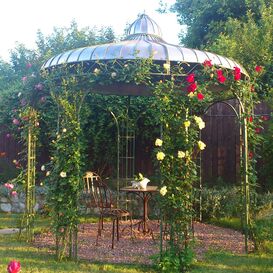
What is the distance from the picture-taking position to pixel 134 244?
5.89 m

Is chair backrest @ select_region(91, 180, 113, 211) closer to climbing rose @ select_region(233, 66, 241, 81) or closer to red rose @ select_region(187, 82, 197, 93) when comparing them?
red rose @ select_region(187, 82, 197, 93)

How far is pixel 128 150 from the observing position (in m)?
9.59

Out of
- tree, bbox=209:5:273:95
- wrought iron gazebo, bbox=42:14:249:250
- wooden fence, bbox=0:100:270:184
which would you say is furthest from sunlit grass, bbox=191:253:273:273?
tree, bbox=209:5:273:95

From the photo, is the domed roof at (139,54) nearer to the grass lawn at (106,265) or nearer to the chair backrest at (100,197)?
the chair backrest at (100,197)

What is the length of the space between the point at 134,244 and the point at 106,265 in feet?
4.30

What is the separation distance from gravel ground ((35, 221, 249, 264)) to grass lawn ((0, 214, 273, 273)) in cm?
25

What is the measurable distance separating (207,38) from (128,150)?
6.84 m

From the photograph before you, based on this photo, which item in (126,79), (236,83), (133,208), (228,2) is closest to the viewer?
(126,79)

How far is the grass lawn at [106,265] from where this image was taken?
176 inches

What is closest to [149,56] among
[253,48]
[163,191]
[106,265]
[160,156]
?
[160,156]

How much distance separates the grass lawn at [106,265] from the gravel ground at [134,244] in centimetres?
25

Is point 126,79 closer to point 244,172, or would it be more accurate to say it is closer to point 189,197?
point 189,197

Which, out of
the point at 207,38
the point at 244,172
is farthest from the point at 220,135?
the point at 207,38

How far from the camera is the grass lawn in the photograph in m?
4.47
